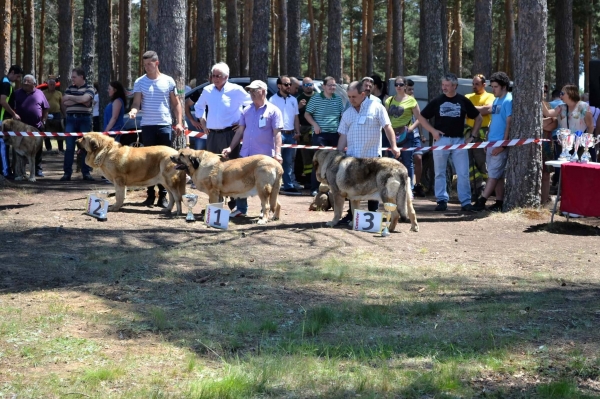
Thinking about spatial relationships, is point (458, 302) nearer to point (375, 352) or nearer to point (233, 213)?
point (375, 352)

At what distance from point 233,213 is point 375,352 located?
6625 mm

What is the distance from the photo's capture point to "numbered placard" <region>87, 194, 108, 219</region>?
11.2 meters

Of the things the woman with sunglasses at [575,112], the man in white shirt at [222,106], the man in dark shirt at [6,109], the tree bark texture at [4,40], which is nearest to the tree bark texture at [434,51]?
the woman with sunglasses at [575,112]

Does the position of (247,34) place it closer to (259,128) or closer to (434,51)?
(434,51)

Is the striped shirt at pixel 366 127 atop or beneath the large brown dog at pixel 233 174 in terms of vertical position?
atop

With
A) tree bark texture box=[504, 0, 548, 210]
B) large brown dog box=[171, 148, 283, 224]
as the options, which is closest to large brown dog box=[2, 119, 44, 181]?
large brown dog box=[171, 148, 283, 224]

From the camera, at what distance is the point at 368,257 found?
30.2 feet

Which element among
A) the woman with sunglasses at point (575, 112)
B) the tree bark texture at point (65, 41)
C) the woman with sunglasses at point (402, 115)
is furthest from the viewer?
the tree bark texture at point (65, 41)

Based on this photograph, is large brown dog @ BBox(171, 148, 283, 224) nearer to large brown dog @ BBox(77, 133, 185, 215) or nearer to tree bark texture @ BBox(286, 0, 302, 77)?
large brown dog @ BBox(77, 133, 185, 215)

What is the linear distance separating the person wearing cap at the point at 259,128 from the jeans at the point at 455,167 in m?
3.07

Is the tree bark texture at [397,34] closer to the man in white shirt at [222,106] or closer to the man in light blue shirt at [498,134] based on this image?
the man in light blue shirt at [498,134]

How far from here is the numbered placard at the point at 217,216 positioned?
35.0ft

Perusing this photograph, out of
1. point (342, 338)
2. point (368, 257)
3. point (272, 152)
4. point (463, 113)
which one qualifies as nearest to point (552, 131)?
point (463, 113)

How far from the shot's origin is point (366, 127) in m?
11.0
